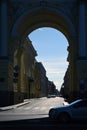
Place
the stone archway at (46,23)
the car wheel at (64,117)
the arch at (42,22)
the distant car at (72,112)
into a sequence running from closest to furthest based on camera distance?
1. the distant car at (72,112)
2. the car wheel at (64,117)
3. the arch at (42,22)
4. the stone archway at (46,23)

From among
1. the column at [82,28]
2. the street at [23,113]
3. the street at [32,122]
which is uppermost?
the column at [82,28]

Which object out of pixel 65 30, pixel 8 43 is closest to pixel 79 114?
pixel 8 43

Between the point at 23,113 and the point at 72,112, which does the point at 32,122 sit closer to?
the point at 72,112

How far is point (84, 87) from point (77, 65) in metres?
3.09

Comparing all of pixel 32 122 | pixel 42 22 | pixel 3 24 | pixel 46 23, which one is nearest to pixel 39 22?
pixel 42 22

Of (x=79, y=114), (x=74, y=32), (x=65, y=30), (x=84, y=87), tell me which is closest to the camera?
(x=79, y=114)

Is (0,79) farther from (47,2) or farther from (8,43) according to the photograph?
(47,2)

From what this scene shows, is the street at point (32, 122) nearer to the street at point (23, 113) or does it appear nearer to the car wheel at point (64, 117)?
the street at point (23, 113)

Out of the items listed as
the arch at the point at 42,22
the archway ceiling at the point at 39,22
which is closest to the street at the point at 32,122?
the arch at the point at 42,22

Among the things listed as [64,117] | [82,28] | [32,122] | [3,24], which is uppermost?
[3,24]

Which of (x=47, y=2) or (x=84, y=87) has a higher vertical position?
(x=47, y=2)

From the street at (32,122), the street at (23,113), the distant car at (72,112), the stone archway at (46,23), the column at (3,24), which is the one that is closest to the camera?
the street at (32,122)

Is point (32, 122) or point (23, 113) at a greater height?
point (23, 113)

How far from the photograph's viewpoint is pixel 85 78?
56125 mm
